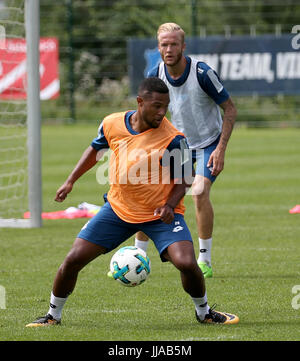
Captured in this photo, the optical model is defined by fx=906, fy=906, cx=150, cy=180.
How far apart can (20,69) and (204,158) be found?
6383 millimetres

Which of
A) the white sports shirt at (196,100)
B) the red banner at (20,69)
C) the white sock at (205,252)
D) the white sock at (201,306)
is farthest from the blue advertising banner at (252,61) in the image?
the white sock at (201,306)

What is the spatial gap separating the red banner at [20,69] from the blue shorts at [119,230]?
648 centimetres

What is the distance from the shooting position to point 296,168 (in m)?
19.5

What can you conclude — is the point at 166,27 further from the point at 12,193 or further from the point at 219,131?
the point at 12,193

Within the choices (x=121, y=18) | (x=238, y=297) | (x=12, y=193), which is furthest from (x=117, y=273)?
(x=121, y=18)

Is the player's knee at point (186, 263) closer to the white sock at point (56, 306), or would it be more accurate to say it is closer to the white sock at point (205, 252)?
the white sock at point (56, 306)

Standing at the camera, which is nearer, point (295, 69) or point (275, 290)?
point (275, 290)

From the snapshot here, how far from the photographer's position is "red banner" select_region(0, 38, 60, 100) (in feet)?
47.3

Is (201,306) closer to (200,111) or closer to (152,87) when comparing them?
(152,87)

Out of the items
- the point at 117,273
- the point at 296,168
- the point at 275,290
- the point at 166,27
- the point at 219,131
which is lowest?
the point at 296,168

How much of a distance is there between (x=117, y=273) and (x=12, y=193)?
30.6ft

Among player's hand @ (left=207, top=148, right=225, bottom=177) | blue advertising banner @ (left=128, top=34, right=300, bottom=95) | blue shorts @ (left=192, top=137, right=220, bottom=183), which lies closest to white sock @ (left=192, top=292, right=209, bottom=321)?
player's hand @ (left=207, top=148, right=225, bottom=177)

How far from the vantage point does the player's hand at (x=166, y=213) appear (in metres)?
6.51

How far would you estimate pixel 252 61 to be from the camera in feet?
88.8
